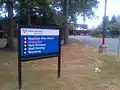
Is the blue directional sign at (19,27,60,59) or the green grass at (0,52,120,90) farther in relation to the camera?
the green grass at (0,52,120,90)

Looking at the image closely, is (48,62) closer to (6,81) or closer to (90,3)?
(6,81)

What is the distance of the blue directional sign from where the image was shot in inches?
314

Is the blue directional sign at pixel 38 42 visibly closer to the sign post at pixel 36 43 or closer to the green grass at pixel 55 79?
the sign post at pixel 36 43

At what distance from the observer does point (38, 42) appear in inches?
338

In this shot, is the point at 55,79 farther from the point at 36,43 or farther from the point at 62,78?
the point at 36,43

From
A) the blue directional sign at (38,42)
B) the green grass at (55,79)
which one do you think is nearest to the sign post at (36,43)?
the blue directional sign at (38,42)

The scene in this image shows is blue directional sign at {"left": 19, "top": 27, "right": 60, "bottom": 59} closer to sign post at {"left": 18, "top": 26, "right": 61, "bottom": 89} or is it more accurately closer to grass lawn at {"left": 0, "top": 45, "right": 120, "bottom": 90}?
sign post at {"left": 18, "top": 26, "right": 61, "bottom": 89}

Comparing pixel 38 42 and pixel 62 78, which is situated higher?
pixel 38 42

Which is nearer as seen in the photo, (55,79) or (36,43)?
(36,43)

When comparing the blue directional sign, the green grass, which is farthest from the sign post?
the green grass

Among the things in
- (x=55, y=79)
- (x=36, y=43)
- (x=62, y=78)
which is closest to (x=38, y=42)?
(x=36, y=43)

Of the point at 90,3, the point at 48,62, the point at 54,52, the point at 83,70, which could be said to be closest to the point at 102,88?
the point at 54,52

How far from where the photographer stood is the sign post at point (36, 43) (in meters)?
7.90

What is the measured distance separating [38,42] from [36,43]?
0.09 m
